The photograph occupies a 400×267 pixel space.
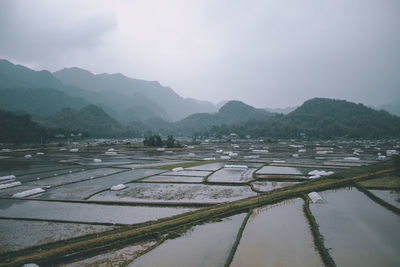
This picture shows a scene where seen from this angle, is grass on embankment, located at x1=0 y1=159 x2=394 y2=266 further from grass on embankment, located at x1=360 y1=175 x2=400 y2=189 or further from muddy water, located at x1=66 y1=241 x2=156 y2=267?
grass on embankment, located at x1=360 y1=175 x2=400 y2=189

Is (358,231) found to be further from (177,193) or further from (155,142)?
(155,142)

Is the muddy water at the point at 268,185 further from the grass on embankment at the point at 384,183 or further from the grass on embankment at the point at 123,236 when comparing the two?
the grass on embankment at the point at 384,183

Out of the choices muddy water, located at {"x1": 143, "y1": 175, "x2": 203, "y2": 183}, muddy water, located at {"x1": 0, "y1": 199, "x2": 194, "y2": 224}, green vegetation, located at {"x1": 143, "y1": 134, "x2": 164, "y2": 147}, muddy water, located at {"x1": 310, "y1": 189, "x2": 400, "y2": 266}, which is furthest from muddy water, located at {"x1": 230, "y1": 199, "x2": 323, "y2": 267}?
green vegetation, located at {"x1": 143, "y1": 134, "x2": 164, "y2": 147}

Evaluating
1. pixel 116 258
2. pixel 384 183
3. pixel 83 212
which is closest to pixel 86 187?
pixel 83 212

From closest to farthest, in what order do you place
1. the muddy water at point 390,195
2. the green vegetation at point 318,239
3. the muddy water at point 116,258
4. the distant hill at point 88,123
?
the green vegetation at point 318,239 → the muddy water at point 116,258 → the muddy water at point 390,195 → the distant hill at point 88,123

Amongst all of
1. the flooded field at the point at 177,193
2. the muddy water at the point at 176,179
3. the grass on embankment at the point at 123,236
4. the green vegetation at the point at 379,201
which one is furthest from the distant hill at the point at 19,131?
the green vegetation at the point at 379,201
